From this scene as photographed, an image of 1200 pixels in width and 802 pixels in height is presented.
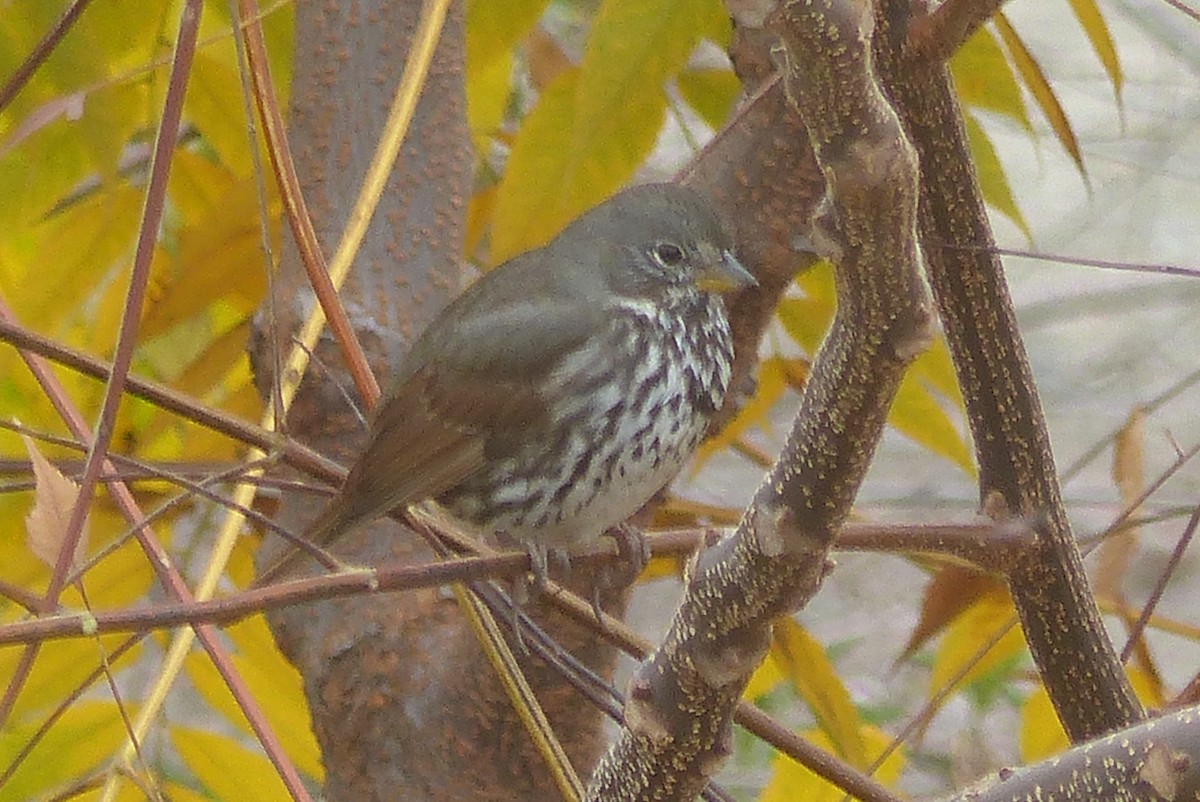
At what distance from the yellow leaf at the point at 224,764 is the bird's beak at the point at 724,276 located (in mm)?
551

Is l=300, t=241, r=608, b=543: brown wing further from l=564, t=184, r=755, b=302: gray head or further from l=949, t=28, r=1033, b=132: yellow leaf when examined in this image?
l=949, t=28, r=1033, b=132: yellow leaf

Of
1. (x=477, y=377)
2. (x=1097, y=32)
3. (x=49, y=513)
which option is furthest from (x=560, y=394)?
(x=49, y=513)

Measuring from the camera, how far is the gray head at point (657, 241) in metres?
1.42

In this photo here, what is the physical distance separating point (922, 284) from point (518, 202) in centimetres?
67

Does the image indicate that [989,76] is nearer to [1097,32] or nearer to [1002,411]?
[1097,32]

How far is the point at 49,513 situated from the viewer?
29.4 inches

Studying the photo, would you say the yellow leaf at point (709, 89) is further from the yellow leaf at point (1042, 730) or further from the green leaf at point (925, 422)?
the yellow leaf at point (1042, 730)

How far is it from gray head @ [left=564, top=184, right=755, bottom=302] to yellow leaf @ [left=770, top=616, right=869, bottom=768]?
32cm

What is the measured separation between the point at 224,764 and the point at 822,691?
482 mm

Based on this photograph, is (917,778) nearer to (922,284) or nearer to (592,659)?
(592,659)

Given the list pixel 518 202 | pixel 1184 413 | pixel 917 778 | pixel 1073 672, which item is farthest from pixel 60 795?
pixel 1184 413

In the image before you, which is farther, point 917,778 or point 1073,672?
point 917,778

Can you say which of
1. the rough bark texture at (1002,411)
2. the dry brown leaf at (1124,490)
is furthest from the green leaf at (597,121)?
→ the dry brown leaf at (1124,490)

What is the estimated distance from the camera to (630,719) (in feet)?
2.35
